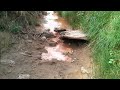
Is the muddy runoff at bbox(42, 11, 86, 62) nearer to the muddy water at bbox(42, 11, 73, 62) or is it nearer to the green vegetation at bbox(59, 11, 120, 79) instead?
the muddy water at bbox(42, 11, 73, 62)

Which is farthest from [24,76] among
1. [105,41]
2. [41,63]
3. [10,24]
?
[10,24]

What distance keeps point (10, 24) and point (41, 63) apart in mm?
1720

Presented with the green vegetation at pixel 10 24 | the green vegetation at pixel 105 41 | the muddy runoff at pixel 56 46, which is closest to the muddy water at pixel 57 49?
the muddy runoff at pixel 56 46

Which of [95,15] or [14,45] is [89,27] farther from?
[14,45]

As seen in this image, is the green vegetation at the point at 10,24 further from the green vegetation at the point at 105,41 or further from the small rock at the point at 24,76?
the green vegetation at the point at 105,41

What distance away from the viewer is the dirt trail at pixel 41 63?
465 centimetres

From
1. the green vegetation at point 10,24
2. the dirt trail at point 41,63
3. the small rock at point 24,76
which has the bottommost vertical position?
the small rock at point 24,76

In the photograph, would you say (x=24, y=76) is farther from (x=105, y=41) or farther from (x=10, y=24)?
(x=10, y=24)

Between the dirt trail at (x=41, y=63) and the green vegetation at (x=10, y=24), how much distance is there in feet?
0.80

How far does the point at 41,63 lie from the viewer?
5.17 metres
